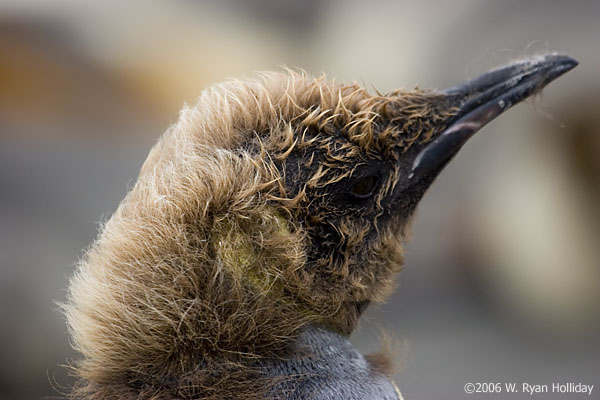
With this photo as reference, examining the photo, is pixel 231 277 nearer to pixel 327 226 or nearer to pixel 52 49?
pixel 327 226

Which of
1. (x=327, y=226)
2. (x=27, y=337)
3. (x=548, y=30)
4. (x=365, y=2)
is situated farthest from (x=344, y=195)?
(x=365, y=2)

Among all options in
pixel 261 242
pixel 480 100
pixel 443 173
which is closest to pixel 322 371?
pixel 261 242

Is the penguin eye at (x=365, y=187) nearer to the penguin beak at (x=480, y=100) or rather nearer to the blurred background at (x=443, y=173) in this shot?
the penguin beak at (x=480, y=100)

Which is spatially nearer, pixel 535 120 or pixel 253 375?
pixel 253 375

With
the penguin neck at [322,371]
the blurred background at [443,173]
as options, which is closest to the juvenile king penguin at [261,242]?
the penguin neck at [322,371]

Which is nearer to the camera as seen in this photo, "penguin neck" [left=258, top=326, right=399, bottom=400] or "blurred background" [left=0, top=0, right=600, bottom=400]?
"penguin neck" [left=258, top=326, right=399, bottom=400]

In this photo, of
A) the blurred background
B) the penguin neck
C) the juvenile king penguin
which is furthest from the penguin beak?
the blurred background

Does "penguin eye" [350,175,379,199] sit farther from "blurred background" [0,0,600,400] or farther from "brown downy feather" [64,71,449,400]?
"blurred background" [0,0,600,400]
